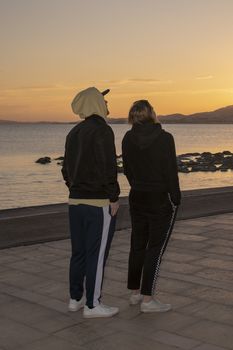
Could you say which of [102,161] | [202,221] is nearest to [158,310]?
[102,161]

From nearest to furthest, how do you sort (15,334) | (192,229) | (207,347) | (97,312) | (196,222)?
(207,347) → (15,334) → (97,312) → (192,229) → (196,222)

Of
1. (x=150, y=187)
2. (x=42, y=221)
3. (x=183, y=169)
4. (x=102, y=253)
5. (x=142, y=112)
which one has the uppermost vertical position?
(x=142, y=112)

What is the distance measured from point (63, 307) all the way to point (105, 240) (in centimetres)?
87

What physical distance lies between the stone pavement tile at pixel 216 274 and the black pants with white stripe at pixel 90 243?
1.77m

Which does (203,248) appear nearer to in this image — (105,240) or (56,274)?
(56,274)

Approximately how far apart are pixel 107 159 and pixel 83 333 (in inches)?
54.5

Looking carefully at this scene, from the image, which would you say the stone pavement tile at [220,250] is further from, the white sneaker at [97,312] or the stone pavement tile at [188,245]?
the white sneaker at [97,312]

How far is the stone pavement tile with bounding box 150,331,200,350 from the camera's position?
3971 millimetres

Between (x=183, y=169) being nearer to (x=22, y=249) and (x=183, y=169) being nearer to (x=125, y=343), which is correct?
(x=22, y=249)

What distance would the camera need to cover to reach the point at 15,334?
4234mm

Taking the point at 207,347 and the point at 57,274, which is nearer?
the point at 207,347

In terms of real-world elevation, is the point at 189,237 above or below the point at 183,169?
above

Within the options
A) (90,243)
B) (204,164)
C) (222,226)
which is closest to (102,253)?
(90,243)

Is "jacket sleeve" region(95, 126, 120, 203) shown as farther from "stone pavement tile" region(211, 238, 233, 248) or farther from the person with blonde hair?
"stone pavement tile" region(211, 238, 233, 248)
